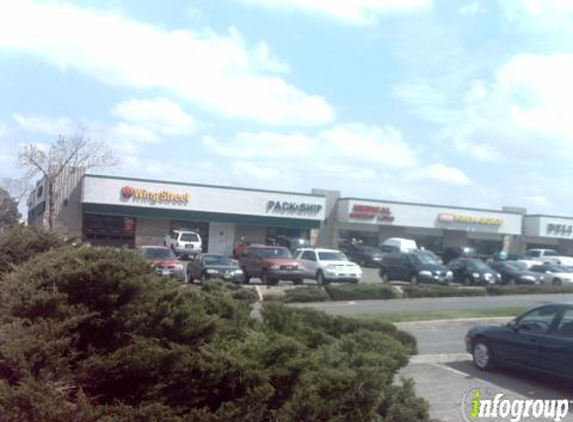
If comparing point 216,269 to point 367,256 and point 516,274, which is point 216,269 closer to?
point 516,274

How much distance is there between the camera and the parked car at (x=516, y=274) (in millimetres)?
34875

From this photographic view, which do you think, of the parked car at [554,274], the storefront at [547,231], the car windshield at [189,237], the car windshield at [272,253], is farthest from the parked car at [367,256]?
the storefront at [547,231]

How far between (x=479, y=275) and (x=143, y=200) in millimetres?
28008

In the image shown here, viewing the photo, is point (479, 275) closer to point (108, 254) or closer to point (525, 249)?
point (108, 254)

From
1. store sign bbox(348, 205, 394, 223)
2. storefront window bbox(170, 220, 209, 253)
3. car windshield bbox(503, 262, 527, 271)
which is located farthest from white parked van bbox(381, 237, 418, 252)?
car windshield bbox(503, 262, 527, 271)

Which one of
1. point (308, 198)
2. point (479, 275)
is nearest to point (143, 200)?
point (308, 198)

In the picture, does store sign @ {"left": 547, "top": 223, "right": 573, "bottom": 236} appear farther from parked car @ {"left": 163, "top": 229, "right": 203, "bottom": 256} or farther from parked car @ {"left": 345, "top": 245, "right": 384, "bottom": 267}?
parked car @ {"left": 163, "top": 229, "right": 203, "bottom": 256}

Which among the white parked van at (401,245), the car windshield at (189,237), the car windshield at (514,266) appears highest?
the white parked van at (401,245)

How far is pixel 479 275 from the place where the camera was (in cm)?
3428

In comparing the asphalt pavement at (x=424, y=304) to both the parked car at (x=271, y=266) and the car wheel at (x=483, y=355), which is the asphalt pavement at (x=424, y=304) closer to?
the parked car at (x=271, y=266)

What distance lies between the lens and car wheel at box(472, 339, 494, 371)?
10562 millimetres

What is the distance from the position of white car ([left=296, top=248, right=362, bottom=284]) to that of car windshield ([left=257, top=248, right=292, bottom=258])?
824 millimetres

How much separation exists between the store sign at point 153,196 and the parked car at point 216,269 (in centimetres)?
2235

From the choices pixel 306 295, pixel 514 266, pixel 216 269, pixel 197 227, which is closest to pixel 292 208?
pixel 197 227
